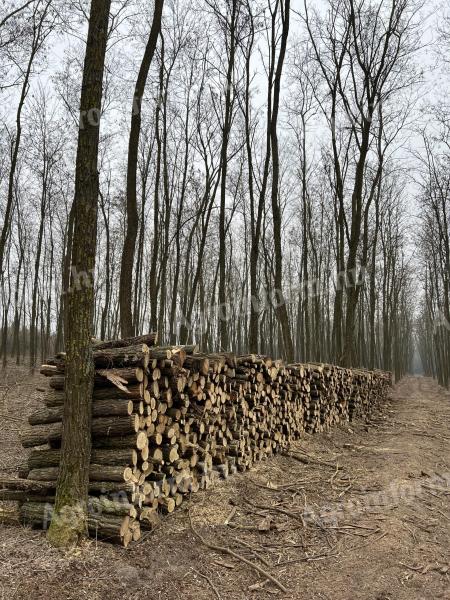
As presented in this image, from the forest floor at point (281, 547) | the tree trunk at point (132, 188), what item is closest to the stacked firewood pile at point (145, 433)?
the forest floor at point (281, 547)

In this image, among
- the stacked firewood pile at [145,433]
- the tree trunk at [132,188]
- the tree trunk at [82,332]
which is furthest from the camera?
the tree trunk at [132,188]

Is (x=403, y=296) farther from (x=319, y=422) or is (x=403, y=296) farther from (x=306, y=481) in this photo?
(x=306, y=481)

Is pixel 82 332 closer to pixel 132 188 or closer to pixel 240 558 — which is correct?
pixel 240 558

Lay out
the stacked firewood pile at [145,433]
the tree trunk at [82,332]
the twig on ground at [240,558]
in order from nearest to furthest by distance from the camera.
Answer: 1. the twig on ground at [240,558]
2. the tree trunk at [82,332]
3. the stacked firewood pile at [145,433]

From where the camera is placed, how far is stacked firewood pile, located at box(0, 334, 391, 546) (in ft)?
14.6

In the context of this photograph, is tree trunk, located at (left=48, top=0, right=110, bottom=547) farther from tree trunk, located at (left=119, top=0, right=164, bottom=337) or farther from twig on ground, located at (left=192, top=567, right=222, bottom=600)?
tree trunk, located at (left=119, top=0, right=164, bottom=337)

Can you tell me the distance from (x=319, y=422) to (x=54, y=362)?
6.24 metres

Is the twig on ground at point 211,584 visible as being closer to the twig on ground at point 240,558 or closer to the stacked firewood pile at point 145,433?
the twig on ground at point 240,558

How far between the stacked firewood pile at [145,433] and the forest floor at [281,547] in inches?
8.9

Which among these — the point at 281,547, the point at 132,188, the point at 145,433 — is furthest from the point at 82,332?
the point at 132,188

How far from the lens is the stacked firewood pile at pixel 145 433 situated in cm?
446

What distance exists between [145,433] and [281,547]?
5.35 ft

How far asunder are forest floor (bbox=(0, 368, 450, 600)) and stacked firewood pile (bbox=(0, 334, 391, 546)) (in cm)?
23

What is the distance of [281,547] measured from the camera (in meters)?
4.51
